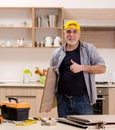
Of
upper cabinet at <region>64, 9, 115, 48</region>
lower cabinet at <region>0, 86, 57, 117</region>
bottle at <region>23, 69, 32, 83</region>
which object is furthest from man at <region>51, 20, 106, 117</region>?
upper cabinet at <region>64, 9, 115, 48</region>

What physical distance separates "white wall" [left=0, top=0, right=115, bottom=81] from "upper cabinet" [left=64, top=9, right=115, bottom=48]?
108 millimetres

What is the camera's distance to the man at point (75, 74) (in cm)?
287

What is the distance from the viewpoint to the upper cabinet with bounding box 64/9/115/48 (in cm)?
524

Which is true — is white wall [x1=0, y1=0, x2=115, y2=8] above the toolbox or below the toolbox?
above

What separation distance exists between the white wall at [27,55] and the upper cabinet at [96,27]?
11cm

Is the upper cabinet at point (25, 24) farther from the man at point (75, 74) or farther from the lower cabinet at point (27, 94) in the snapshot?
the man at point (75, 74)

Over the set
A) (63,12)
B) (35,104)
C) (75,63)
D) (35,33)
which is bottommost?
(35,104)

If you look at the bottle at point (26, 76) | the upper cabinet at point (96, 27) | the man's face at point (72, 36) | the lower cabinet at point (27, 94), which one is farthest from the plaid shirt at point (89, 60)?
the upper cabinet at point (96, 27)

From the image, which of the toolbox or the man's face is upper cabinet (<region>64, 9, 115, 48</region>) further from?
the toolbox

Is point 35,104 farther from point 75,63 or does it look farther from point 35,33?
point 75,63

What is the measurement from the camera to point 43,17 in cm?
529

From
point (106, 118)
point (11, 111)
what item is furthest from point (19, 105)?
point (106, 118)

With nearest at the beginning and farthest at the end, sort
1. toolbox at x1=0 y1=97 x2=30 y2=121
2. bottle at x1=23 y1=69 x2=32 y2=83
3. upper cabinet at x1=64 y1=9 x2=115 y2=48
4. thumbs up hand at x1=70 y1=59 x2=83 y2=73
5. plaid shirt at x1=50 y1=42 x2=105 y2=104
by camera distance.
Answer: toolbox at x1=0 y1=97 x2=30 y2=121 → thumbs up hand at x1=70 y1=59 x2=83 y2=73 → plaid shirt at x1=50 y1=42 x2=105 y2=104 → bottle at x1=23 y1=69 x2=32 y2=83 → upper cabinet at x1=64 y1=9 x2=115 y2=48

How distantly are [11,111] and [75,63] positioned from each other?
880mm
